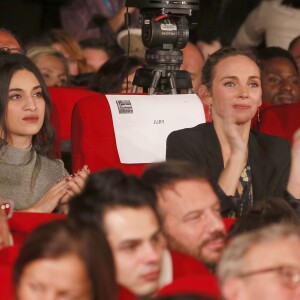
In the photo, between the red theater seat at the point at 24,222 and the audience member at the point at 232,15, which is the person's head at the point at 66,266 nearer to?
the red theater seat at the point at 24,222

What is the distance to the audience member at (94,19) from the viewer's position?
7.27 meters

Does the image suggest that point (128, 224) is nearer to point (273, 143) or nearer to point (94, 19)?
point (273, 143)

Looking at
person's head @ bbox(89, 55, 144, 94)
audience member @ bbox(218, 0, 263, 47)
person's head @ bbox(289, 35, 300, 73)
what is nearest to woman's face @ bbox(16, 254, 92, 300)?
person's head @ bbox(89, 55, 144, 94)

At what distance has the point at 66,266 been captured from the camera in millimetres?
2465

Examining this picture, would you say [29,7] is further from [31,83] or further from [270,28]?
[31,83]

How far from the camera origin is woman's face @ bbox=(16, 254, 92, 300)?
8.04 feet

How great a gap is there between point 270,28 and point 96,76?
5.58 ft

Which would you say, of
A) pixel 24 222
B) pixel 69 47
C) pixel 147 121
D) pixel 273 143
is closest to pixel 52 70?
pixel 69 47

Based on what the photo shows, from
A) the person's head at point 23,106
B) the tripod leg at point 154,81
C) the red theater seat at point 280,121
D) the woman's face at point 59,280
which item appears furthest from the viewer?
the red theater seat at point 280,121

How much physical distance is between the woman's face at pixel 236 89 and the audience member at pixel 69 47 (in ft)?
8.45

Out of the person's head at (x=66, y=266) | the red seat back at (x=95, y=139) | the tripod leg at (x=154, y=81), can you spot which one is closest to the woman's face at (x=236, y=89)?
the red seat back at (x=95, y=139)

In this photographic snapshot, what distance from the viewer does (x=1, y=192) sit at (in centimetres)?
409

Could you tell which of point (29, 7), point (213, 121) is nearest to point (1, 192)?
point (213, 121)

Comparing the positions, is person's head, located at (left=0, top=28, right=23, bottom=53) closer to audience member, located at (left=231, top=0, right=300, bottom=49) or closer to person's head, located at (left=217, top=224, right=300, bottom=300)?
audience member, located at (left=231, top=0, right=300, bottom=49)
